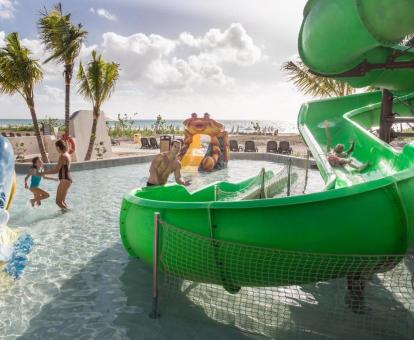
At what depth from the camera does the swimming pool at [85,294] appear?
11.3 feet

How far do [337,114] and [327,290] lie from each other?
9.29 metres

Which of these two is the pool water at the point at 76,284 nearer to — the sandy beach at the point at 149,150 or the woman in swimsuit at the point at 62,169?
the woman in swimsuit at the point at 62,169

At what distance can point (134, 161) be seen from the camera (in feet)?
55.6

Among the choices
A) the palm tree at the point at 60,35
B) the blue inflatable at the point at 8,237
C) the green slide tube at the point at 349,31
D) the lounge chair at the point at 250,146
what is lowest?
the blue inflatable at the point at 8,237

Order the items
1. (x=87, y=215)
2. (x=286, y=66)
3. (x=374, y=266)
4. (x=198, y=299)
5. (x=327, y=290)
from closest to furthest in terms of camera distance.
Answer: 1. (x=374, y=266)
2. (x=198, y=299)
3. (x=327, y=290)
4. (x=87, y=215)
5. (x=286, y=66)

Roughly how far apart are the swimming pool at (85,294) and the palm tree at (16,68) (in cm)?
813

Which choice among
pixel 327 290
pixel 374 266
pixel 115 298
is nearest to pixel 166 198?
pixel 115 298

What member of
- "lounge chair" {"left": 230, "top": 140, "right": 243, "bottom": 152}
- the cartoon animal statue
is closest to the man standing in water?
the cartoon animal statue

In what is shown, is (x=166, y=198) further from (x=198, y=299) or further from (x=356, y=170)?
(x=356, y=170)

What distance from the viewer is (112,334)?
3.37 metres

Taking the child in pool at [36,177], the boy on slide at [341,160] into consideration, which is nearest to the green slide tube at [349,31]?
the boy on slide at [341,160]

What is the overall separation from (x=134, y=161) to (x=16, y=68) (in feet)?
20.2

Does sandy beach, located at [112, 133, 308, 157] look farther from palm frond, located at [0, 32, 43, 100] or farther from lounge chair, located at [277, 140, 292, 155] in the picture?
palm frond, located at [0, 32, 43, 100]

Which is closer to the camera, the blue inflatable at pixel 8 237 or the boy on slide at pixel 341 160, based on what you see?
the blue inflatable at pixel 8 237
